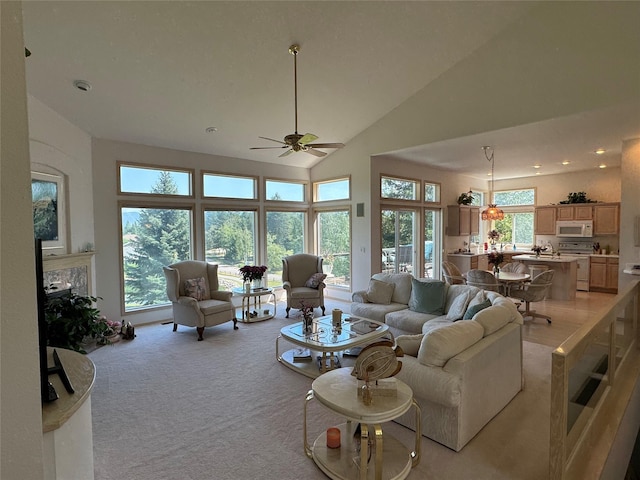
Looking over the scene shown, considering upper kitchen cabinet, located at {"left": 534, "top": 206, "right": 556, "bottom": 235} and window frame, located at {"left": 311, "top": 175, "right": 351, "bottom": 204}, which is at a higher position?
window frame, located at {"left": 311, "top": 175, "right": 351, "bottom": 204}

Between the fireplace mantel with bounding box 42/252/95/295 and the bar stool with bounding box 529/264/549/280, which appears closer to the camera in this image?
the fireplace mantel with bounding box 42/252/95/295

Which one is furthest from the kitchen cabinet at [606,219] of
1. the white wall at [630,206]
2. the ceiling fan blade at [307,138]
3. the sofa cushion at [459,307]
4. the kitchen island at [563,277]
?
the ceiling fan blade at [307,138]

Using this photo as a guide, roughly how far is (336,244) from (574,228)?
6102 mm

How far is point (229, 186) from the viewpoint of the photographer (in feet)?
22.4

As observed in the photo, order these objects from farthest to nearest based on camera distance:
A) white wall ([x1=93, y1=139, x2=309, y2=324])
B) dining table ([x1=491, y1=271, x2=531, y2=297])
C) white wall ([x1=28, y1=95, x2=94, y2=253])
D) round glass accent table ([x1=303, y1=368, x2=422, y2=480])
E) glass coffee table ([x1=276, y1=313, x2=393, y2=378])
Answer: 1. dining table ([x1=491, y1=271, x2=531, y2=297])
2. white wall ([x1=93, y1=139, x2=309, y2=324])
3. white wall ([x1=28, y1=95, x2=94, y2=253])
4. glass coffee table ([x1=276, y1=313, x2=393, y2=378])
5. round glass accent table ([x1=303, y1=368, x2=422, y2=480])

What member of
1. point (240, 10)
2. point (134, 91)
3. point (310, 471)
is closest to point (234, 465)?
point (310, 471)

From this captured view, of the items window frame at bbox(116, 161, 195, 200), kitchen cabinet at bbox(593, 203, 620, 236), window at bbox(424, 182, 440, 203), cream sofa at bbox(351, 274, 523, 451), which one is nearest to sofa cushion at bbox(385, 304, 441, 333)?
cream sofa at bbox(351, 274, 523, 451)

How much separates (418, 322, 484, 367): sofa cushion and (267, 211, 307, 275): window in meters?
5.14

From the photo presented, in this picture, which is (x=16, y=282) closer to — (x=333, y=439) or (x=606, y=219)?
(x=333, y=439)

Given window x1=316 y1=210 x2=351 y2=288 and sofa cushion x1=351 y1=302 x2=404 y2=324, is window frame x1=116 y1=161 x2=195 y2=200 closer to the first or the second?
window x1=316 y1=210 x2=351 y2=288

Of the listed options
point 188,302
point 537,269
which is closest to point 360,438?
point 188,302

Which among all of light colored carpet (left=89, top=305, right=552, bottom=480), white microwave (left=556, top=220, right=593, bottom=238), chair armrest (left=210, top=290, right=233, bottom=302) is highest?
white microwave (left=556, top=220, right=593, bottom=238)

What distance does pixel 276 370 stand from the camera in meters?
3.97

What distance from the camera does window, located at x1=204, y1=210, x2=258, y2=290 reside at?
6.60 m
